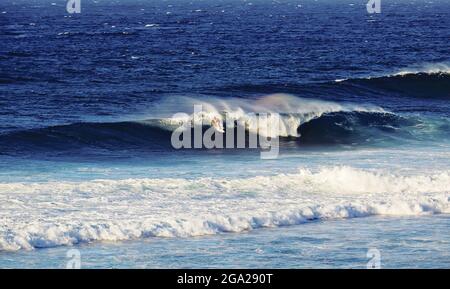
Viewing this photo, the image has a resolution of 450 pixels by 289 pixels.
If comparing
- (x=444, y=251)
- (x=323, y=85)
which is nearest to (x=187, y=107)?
(x=323, y=85)

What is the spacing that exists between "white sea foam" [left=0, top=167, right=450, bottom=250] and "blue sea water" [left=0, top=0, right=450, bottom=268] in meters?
0.04

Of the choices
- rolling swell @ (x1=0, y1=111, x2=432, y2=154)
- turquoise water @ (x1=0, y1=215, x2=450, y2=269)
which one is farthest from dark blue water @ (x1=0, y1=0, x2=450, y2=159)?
turquoise water @ (x1=0, y1=215, x2=450, y2=269)

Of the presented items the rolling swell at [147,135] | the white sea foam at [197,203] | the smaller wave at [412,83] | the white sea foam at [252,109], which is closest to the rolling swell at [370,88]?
the smaller wave at [412,83]

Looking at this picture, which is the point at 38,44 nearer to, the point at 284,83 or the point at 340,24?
the point at 284,83

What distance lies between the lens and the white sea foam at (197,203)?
17.7 meters

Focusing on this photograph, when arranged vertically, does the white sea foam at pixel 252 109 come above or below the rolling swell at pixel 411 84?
above

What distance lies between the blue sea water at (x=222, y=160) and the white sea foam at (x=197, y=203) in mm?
38

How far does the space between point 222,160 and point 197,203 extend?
6247mm

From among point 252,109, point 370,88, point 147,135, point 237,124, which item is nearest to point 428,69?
point 370,88

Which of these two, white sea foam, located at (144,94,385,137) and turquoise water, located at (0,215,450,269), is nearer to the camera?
turquoise water, located at (0,215,450,269)

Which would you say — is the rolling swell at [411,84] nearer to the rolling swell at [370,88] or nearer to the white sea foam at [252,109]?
the rolling swell at [370,88]

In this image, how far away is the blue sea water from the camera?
675 inches

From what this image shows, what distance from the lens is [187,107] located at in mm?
36625

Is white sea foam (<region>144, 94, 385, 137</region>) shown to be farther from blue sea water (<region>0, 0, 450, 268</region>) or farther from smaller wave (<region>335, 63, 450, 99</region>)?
smaller wave (<region>335, 63, 450, 99</region>)
